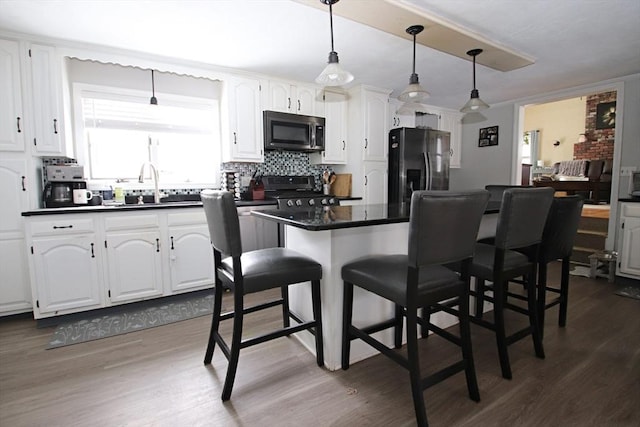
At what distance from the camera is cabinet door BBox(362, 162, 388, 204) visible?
4.04 meters

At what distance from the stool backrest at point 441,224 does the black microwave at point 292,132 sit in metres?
2.53

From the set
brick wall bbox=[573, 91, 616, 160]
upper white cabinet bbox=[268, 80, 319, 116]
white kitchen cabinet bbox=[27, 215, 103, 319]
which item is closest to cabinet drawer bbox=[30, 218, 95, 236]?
white kitchen cabinet bbox=[27, 215, 103, 319]

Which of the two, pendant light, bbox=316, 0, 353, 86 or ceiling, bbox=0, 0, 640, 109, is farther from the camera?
ceiling, bbox=0, 0, 640, 109

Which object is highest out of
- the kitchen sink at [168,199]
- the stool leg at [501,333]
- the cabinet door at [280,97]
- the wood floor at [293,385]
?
the cabinet door at [280,97]

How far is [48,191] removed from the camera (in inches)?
104

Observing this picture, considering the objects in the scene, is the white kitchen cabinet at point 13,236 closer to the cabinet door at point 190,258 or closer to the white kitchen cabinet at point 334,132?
the cabinet door at point 190,258

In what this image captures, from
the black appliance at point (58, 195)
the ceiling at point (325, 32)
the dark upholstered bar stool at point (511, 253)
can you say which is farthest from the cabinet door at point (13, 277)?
the dark upholstered bar stool at point (511, 253)

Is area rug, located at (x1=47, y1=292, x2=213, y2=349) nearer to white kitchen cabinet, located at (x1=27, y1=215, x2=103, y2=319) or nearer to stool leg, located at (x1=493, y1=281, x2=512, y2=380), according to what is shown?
white kitchen cabinet, located at (x1=27, y1=215, x2=103, y2=319)

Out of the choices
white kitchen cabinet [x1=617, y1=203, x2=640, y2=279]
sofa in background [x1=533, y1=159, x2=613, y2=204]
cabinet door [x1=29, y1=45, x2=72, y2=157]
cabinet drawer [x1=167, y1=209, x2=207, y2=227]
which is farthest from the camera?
sofa in background [x1=533, y1=159, x2=613, y2=204]

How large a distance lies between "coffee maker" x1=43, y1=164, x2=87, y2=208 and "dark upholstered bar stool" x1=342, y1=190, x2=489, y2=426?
2514 mm

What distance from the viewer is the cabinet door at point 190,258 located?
112 inches

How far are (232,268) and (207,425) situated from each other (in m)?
0.69

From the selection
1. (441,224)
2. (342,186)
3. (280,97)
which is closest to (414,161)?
(342,186)

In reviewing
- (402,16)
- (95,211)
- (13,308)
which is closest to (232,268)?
(95,211)
